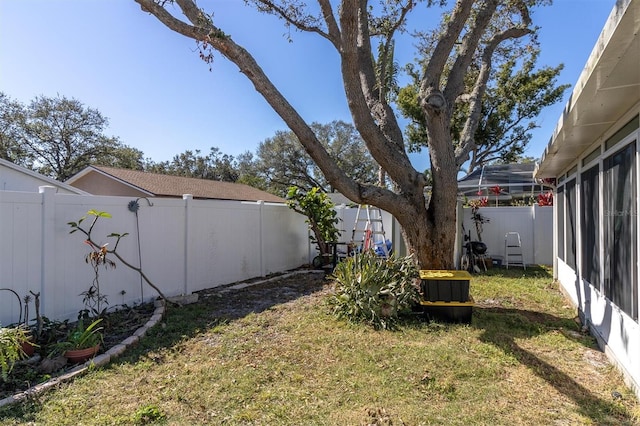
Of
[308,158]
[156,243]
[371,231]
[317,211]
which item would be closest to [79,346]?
[156,243]

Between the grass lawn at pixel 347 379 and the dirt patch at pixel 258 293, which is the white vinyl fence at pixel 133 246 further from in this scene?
the grass lawn at pixel 347 379

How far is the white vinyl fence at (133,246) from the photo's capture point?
408 centimetres

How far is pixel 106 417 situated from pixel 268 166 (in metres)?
25.4

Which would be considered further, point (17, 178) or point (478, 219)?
point (478, 219)

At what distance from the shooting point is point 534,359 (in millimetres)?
3490

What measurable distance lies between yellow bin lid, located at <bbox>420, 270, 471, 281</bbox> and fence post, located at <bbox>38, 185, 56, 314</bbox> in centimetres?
454

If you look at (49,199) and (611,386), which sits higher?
(49,199)

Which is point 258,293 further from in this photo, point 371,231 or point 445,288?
point 445,288

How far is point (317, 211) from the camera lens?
28.6ft

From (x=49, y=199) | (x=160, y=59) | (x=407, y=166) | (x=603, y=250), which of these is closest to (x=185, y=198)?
(x=49, y=199)

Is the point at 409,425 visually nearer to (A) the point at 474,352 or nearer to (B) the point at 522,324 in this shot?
(A) the point at 474,352

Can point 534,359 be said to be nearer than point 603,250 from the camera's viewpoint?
Yes

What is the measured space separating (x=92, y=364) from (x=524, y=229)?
10.1m

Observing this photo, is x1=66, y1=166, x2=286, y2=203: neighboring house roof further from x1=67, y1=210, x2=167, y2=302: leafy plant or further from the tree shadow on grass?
the tree shadow on grass
